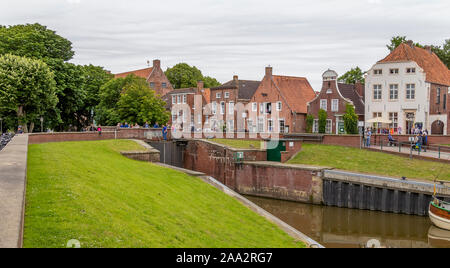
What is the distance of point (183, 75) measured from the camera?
102875mm

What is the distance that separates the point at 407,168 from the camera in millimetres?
34938

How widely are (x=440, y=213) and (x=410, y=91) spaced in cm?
2669

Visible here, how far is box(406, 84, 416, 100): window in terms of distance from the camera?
4909 centimetres

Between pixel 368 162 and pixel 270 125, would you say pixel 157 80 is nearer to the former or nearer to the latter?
pixel 270 125

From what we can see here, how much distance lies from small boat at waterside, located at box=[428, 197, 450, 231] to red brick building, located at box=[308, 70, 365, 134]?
28.2m

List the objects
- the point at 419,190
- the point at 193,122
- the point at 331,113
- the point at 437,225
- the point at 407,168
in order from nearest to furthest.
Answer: the point at 437,225 < the point at 419,190 < the point at 407,168 < the point at 331,113 < the point at 193,122

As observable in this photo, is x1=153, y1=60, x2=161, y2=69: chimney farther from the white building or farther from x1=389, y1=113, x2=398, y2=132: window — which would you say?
x1=389, y1=113, x2=398, y2=132: window

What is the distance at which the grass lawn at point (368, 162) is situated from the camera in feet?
111

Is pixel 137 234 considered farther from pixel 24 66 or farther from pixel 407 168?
pixel 24 66

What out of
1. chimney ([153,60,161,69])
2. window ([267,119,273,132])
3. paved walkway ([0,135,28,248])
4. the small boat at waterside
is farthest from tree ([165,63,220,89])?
paved walkway ([0,135,28,248])

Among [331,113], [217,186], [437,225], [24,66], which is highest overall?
[24,66]

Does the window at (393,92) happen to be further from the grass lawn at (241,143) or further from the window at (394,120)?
the grass lawn at (241,143)

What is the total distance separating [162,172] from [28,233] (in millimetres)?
17547
